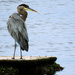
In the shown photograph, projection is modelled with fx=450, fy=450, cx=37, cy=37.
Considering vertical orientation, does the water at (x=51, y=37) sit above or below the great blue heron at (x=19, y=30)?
below

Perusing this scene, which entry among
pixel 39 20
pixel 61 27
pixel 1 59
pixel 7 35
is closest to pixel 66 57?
pixel 1 59

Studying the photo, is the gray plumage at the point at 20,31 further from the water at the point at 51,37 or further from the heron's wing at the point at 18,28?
the water at the point at 51,37

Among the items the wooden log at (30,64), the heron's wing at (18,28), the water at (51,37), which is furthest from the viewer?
the water at (51,37)

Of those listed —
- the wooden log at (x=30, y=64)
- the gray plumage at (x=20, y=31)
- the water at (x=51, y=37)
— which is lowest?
the water at (x=51, y=37)

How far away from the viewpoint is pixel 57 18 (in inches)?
1180

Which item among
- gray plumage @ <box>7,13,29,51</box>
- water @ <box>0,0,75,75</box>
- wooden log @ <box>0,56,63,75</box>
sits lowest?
water @ <box>0,0,75,75</box>

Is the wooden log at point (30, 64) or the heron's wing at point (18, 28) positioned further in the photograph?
the wooden log at point (30, 64)

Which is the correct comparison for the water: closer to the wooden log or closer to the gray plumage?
the wooden log

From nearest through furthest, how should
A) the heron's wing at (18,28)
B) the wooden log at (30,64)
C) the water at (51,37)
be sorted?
the heron's wing at (18,28) → the wooden log at (30,64) → the water at (51,37)

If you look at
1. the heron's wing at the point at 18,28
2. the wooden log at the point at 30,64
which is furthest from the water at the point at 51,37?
the heron's wing at the point at 18,28

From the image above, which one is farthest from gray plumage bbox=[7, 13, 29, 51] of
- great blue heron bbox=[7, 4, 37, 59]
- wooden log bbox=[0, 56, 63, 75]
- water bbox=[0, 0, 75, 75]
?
water bbox=[0, 0, 75, 75]

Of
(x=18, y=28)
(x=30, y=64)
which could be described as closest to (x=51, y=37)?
(x=30, y=64)

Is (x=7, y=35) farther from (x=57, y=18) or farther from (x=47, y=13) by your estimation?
(x=47, y=13)

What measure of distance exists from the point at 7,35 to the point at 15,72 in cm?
935
